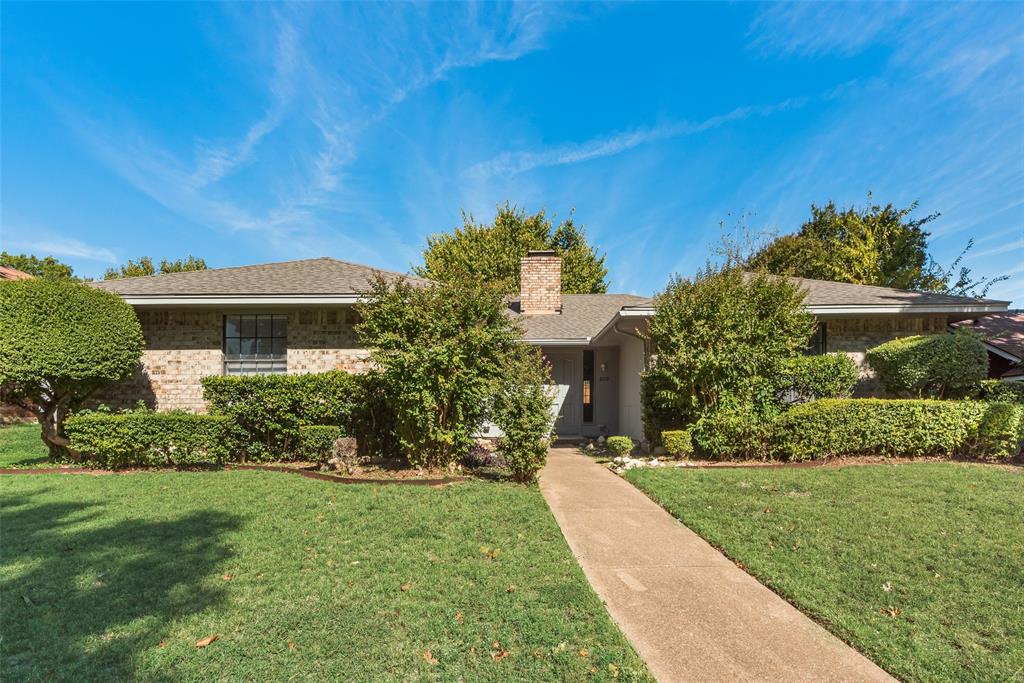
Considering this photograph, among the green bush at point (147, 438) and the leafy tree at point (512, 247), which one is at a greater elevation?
the leafy tree at point (512, 247)

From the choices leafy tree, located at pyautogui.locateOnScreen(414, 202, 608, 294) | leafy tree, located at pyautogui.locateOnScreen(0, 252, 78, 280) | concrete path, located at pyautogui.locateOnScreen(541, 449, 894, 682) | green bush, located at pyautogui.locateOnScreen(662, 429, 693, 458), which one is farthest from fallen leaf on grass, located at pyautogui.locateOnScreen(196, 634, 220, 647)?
leafy tree, located at pyautogui.locateOnScreen(0, 252, 78, 280)

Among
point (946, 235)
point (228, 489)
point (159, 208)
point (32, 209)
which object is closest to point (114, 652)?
point (228, 489)

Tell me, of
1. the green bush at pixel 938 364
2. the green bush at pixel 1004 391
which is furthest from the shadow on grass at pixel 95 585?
the green bush at pixel 1004 391

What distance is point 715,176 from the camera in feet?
62.5

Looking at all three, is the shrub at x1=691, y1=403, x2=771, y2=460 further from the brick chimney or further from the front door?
the brick chimney

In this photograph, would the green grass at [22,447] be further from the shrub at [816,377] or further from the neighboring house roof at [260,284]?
the shrub at [816,377]

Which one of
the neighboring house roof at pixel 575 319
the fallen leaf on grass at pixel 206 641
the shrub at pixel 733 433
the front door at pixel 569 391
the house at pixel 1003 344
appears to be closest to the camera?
the fallen leaf on grass at pixel 206 641

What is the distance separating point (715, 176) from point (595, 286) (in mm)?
10225

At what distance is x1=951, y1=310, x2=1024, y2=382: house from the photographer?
11.9 m

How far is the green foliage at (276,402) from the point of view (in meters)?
8.42

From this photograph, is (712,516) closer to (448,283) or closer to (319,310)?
(448,283)

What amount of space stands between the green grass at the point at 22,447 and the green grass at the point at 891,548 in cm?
1081

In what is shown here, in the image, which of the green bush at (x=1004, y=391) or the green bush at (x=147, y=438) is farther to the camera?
the green bush at (x=1004, y=391)

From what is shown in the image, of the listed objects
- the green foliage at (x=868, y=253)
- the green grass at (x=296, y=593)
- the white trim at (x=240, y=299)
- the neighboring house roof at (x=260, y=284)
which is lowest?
the green grass at (x=296, y=593)
